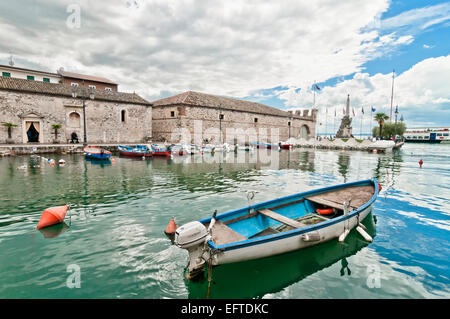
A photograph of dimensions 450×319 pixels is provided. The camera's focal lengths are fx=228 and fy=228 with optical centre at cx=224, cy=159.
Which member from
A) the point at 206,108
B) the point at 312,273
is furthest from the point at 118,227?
the point at 206,108

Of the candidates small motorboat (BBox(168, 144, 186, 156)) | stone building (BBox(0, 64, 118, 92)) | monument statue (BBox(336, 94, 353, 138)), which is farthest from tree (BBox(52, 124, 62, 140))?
monument statue (BBox(336, 94, 353, 138))

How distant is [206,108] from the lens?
39625 mm

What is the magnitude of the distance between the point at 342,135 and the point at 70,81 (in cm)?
5594

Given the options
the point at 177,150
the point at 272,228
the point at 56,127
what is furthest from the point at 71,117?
the point at 272,228

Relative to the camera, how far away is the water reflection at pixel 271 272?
171 inches

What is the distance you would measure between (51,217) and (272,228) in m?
6.36

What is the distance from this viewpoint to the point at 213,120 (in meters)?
41.0

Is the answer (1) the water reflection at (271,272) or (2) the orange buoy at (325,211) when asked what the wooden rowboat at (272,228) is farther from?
(1) the water reflection at (271,272)

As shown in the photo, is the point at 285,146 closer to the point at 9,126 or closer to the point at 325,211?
the point at 325,211

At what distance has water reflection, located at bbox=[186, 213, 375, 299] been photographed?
434 centimetres

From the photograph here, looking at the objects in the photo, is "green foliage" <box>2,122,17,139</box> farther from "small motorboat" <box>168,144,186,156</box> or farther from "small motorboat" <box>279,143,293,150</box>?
"small motorboat" <box>279,143,293,150</box>

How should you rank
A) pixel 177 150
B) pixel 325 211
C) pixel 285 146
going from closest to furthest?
pixel 325 211
pixel 177 150
pixel 285 146

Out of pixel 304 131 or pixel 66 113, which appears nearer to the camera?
pixel 66 113
